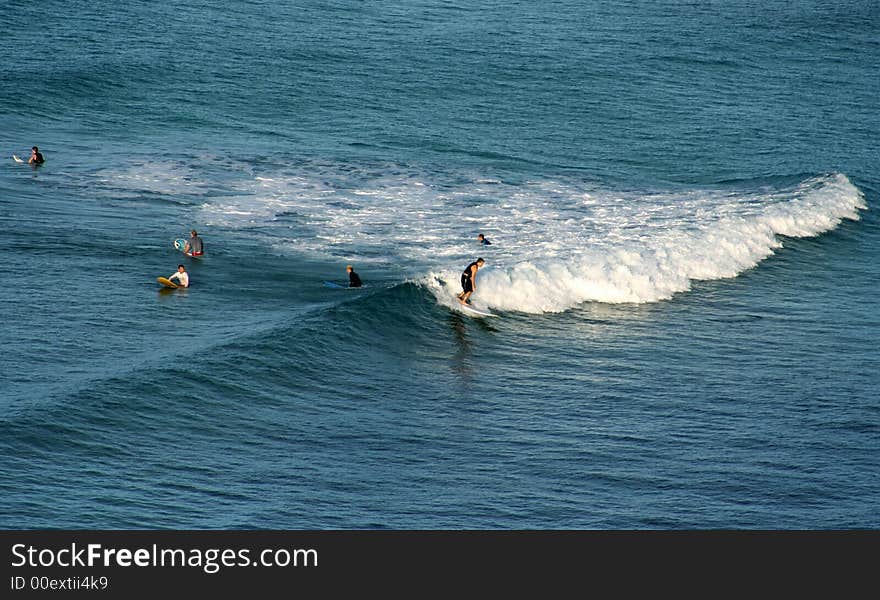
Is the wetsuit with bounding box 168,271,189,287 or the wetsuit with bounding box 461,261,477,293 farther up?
the wetsuit with bounding box 168,271,189,287

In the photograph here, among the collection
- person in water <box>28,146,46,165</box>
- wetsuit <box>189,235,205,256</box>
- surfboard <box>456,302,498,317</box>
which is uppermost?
person in water <box>28,146,46,165</box>

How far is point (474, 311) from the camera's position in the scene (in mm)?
34906

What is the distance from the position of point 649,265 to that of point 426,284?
7.97m

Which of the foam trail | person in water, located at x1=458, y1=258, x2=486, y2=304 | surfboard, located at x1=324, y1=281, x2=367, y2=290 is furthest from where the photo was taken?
the foam trail

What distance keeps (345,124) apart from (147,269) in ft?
94.9

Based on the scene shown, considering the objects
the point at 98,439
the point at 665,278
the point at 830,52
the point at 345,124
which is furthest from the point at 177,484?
the point at 830,52

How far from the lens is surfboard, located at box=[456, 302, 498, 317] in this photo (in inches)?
1373

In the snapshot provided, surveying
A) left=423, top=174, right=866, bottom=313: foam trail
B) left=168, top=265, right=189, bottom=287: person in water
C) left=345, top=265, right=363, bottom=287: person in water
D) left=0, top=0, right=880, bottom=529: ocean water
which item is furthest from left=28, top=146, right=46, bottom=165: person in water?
left=423, top=174, right=866, bottom=313: foam trail

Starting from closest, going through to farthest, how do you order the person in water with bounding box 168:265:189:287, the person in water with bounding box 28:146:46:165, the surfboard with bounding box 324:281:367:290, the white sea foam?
1. the person in water with bounding box 168:265:189:287
2. the surfboard with bounding box 324:281:367:290
3. the white sea foam
4. the person in water with bounding box 28:146:46:165

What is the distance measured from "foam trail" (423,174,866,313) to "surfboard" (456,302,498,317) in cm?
49

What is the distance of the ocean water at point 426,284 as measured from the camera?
2256cm

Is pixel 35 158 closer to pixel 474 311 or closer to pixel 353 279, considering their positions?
pixel 353 279

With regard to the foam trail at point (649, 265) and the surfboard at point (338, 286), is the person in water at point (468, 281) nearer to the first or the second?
the foam trail at point (649, 265)

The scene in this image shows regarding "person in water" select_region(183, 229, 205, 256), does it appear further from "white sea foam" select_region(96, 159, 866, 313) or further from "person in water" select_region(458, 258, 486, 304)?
"person in water" select_region(458, 258, 486, 304)
